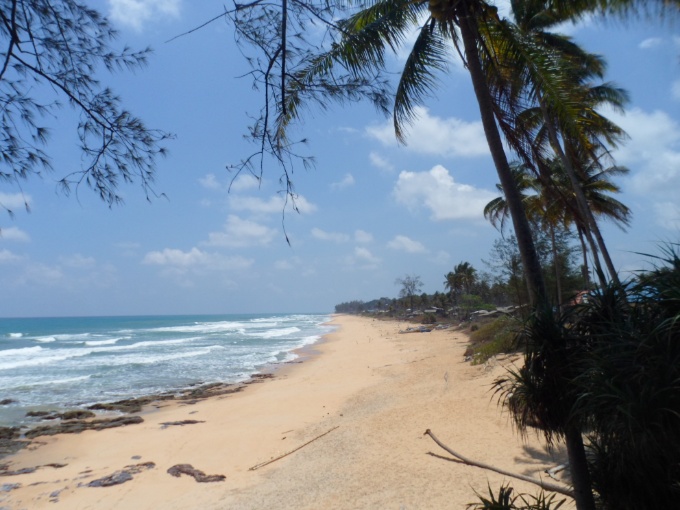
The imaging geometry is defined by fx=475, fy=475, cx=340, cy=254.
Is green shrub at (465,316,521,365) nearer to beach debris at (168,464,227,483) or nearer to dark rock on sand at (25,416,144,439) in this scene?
beach debris at (168,464,227,483)

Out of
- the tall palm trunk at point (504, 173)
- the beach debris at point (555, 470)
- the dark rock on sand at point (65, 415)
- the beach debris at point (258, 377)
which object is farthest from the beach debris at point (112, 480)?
the beach debris at point (258, 377)

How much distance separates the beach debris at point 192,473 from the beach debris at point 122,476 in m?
0.68

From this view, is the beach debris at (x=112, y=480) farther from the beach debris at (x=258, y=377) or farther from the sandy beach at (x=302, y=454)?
the beach debris at (x=258, y=377)

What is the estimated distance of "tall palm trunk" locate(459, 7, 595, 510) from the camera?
424 centimetres

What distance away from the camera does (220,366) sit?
2703cm

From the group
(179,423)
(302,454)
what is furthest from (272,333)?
(302,454)

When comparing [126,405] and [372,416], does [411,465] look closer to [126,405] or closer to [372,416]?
[372,416]

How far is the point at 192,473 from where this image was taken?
30.6 feet

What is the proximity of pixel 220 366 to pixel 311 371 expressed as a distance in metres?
6.60

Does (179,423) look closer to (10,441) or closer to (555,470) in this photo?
(10,441)

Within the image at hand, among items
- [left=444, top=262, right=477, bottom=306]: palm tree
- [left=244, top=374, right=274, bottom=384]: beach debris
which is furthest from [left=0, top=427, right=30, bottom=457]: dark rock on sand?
[left=444, top=262, right=477, bottom=306]: palm tree

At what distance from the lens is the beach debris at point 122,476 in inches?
360

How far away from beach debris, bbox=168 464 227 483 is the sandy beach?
5.4 inches

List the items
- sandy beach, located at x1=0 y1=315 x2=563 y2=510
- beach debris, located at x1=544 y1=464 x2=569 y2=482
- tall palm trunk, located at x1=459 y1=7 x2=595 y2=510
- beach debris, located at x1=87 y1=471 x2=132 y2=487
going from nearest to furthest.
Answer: tall palm trunk, located at x1=459 y1=7 x2=595 y2=510 < beach debris, located at x1=544 y1=464 x2=569 y2=482 < sandy beach, located at x1=0 y1=315 x2=563 y2=510 < beach debris, located at x1=87 y1=471 x2=132 y2=487
